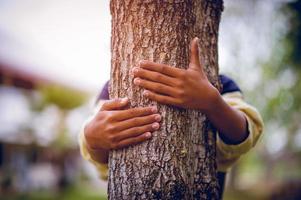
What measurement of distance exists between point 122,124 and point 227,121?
426mm

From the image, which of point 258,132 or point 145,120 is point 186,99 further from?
point 258,132

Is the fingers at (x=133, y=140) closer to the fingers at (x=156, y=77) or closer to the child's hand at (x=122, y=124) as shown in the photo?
the child's hand at (x=122, y=124)

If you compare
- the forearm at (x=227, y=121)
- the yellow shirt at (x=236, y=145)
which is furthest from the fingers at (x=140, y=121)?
the yellow shirt at (x=236, y=145)

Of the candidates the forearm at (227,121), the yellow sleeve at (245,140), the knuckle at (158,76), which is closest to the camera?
the knuckle at (158,76)

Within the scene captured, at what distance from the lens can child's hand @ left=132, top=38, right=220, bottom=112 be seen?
1.42 m

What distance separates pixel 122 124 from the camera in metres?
1.48

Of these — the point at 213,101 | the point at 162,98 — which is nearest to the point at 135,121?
the point at 162,98

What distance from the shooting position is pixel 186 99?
144cm

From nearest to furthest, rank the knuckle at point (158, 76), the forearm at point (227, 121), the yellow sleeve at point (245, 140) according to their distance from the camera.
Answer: the knuckle at point (158, 76)
the forearm at point (227, 121)
the yellow sleeve at point (245, 140)

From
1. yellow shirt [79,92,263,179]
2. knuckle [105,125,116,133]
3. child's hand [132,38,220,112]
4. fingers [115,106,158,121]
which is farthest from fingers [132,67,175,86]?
yellow shirt [79,92,263,179]

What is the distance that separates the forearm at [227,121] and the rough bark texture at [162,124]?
0.06m

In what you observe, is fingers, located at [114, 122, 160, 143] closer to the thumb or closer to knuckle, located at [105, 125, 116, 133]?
knuckle, located at [105, 125, 116, 133]

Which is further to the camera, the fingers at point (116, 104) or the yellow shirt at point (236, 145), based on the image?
the yellow shirt at point (236, 145)

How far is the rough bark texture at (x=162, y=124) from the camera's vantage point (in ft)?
4.78
